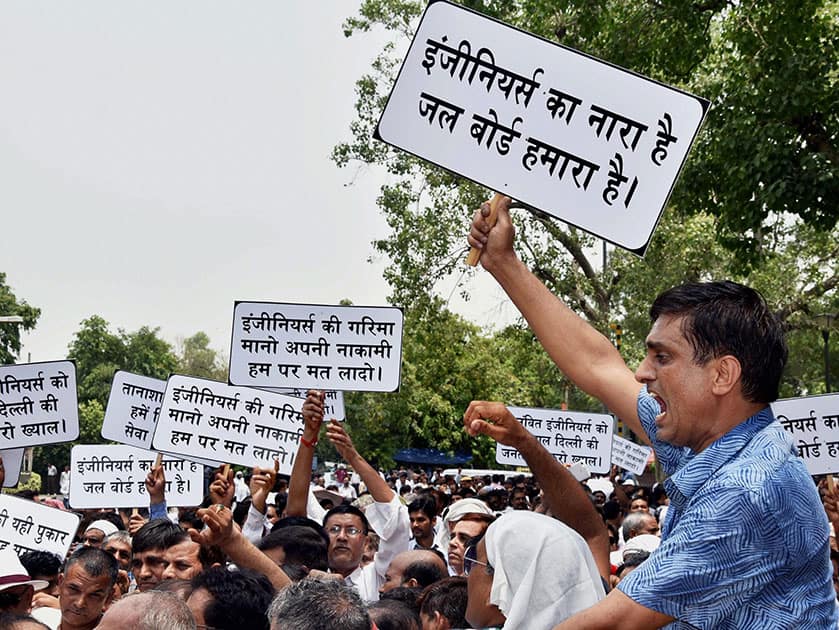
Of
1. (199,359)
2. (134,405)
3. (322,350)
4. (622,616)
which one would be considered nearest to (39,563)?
(322,350)

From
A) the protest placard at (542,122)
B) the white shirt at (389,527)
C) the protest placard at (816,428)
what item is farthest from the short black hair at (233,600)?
the protest placard at (816,428)

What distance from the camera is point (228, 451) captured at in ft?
28.9

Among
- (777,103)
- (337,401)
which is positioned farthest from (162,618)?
(777,103)

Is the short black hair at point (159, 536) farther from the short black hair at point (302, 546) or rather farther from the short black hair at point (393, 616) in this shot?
the short black hair at point (393, 616)

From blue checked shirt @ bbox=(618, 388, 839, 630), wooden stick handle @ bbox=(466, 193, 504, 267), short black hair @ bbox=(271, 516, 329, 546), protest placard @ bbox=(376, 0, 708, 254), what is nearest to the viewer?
blue checked shirt @ bbox=(618, 388, 839, 630)

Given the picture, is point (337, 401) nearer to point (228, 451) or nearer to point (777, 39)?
point (228, 451)

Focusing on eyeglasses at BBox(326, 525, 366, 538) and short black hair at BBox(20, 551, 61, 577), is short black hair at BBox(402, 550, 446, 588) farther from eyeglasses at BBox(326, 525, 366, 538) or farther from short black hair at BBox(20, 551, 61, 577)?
short black hair at BBox(20, 551, 61, 577)

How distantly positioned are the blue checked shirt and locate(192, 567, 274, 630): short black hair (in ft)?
6.29

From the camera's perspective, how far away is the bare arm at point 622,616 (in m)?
2.44

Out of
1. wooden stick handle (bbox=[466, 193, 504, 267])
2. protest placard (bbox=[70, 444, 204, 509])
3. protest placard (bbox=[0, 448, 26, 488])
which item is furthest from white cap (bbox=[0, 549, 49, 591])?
protest placard (bbox=[70, 444, 204, 509])

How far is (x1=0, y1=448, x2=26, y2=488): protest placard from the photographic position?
10.0 meters

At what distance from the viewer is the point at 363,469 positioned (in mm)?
7219

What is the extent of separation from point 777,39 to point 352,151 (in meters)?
15.5

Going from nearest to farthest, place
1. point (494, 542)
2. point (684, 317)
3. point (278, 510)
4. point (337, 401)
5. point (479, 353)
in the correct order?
point (684, 317), point (494, 542), point (337, 401), point (278, 510), point (479, 353)
